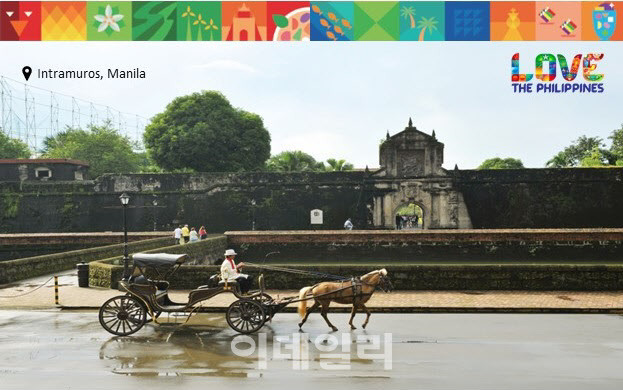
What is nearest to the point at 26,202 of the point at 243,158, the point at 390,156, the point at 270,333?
the point at 243,158

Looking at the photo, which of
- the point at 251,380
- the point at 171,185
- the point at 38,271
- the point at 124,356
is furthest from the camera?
the point at 171,185

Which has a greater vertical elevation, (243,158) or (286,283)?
Result: (243,158)

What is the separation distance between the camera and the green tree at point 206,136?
40.1m

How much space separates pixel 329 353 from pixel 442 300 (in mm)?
4923

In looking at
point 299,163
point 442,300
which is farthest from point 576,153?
point 442,300

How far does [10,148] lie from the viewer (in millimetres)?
51062

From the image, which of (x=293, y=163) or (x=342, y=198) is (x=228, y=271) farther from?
(x=293, y=163)

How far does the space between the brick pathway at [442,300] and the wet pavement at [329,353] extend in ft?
1.97

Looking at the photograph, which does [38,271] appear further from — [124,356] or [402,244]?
[402,244]

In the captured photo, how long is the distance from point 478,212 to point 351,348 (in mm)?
24763

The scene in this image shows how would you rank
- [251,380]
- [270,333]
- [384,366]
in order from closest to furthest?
[251,380] < [384,366] < [270,333]

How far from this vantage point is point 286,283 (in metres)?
14.6

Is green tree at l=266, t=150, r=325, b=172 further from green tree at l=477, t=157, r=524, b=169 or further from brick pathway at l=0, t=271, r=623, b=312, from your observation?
brick pathway at l=0, t=271, r=623, b=312

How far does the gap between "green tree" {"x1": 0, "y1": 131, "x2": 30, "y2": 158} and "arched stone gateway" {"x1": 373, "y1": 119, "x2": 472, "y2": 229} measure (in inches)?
1375
